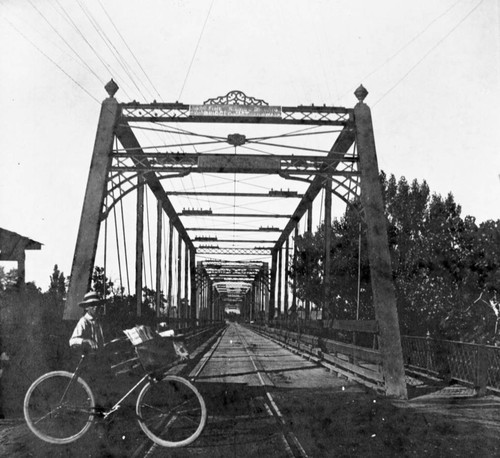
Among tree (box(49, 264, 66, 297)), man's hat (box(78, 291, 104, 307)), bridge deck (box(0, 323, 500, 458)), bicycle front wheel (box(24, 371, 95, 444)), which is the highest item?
tree (box(49, 264, 66, 297))

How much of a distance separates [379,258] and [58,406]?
7.58 meters

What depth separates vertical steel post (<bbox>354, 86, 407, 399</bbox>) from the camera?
1080 cm

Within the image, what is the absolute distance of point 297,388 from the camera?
11.5m

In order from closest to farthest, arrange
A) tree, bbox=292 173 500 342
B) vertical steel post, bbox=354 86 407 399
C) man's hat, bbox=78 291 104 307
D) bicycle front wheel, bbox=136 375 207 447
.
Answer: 1. bicycle front wheel, bbox=136 375 207 447
2. man's hat, bbox=78 291 104 307
3. vertical steel post, bbox=354 86 407 399
4. tree, bbox=292 173 500 342

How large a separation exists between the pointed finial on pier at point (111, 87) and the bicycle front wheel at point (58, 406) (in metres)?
9.76

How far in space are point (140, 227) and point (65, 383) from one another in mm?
13674

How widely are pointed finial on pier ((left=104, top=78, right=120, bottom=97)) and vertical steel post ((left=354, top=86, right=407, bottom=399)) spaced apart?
5.21m

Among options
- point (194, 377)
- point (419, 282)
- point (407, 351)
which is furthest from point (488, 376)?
point (419, 282)

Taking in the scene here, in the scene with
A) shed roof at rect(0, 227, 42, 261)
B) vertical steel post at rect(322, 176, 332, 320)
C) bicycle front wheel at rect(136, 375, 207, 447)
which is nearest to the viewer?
bicycle front wheel at rect(136, 375, 207, 447)

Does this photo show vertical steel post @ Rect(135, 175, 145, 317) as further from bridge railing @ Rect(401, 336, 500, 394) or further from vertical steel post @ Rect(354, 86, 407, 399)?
bridge railing @ Rect(401, 336, 500, 394)

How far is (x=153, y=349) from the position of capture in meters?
6.05

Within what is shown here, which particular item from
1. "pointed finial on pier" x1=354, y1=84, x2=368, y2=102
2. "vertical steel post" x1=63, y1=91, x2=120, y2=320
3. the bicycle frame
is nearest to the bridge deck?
the bicycle frame

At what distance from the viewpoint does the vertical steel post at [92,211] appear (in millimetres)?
13289

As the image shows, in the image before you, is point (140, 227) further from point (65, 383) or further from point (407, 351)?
point (65, 383)
